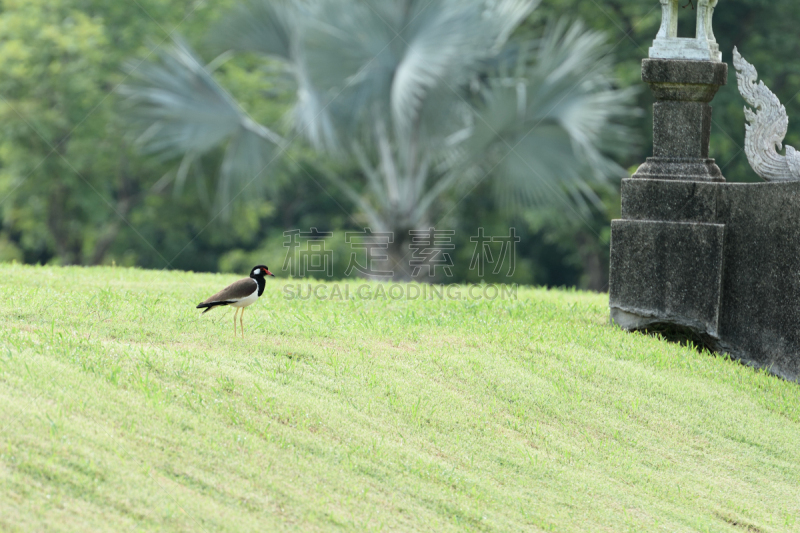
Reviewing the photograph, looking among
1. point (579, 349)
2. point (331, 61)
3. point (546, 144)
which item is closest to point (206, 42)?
point (331, 61)

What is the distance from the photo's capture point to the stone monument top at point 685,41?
7906mm

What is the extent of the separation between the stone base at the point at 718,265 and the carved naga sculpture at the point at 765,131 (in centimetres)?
18

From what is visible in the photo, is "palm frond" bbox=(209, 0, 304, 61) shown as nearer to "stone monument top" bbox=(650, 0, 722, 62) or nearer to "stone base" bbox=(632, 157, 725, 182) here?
"stone monument top" bbox=(650, 0, 722, 62)

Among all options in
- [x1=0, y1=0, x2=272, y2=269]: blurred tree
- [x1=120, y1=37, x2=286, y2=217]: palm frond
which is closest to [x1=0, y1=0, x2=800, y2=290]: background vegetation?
[x1=0, y1=0, x2=272, y2=269]: blurred tree

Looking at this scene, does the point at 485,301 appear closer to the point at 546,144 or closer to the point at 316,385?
the point at 316,385

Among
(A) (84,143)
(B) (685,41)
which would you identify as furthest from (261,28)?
(B) (685,41)

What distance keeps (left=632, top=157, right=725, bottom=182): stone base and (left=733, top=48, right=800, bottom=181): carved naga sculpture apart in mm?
335

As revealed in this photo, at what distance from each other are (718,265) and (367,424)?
3.77 metres

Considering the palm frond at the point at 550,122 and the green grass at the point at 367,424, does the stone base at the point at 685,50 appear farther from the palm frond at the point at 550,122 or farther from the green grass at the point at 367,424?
the palm frond at the point at 550,122

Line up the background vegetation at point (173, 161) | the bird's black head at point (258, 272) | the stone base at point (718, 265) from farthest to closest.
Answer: the background vegetation at point (173, 161), the stone base at point (718, 265), the bird's black head at point (258, 272)

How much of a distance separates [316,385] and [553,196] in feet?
38.1

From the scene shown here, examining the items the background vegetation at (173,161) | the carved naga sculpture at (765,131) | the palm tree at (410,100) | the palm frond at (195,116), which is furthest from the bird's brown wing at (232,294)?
the background vegetation at (173,161)

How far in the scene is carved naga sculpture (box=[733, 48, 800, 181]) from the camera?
290 inches

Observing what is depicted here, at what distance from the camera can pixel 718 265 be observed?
7.46m
